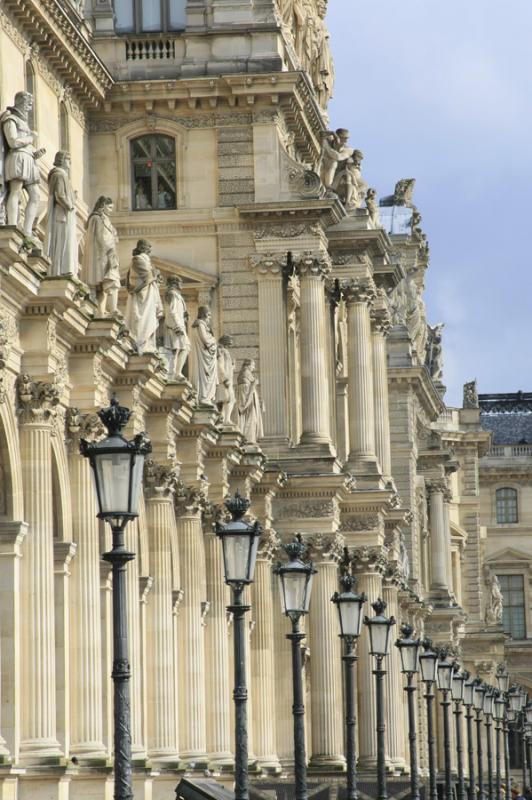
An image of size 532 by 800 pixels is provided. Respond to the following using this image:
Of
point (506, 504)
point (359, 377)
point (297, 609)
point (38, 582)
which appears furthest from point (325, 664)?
point (506, 504)

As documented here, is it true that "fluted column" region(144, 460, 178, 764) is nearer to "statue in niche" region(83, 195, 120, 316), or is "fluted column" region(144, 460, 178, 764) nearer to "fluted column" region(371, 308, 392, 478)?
"statue in niche" region(83, 195, 120, 316)

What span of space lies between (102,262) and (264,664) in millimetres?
18382

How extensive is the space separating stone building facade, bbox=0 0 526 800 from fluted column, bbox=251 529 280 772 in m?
0.08

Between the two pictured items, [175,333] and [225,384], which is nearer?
[175,333]

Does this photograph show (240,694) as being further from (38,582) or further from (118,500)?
(38,582)

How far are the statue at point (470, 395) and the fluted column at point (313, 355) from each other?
6661 centimetres

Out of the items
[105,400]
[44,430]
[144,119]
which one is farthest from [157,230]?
[44,430]

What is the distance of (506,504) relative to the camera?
154625 millimetres

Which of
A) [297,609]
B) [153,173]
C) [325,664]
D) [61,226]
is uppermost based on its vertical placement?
[153,173]

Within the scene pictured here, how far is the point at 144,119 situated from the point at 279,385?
7.76 meters

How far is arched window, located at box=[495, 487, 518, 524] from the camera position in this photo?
505 ft

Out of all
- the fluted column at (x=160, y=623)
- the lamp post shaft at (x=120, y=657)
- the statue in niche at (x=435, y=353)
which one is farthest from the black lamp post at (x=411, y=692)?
the statue in niche at (x=435, y=353)

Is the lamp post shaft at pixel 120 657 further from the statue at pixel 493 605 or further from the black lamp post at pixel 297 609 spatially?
the statue at pixel 493 605

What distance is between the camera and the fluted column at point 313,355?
234 feet
